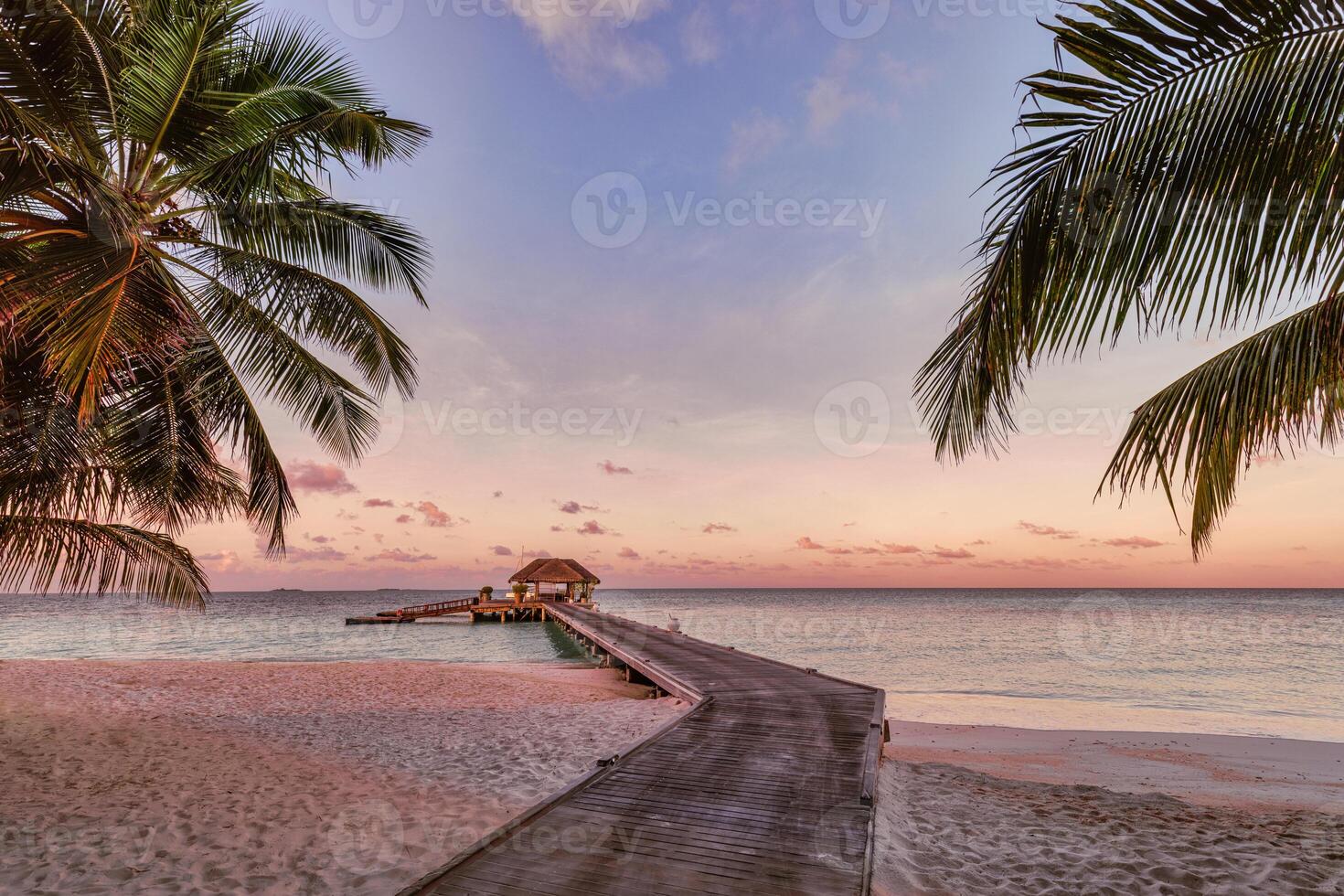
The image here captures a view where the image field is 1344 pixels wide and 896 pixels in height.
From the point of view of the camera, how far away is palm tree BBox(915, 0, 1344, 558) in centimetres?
201

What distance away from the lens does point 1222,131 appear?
206 cm

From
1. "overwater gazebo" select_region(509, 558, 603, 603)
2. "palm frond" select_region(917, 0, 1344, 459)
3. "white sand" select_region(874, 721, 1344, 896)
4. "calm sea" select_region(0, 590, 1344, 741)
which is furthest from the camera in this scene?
"overwater gazebo" select_region(509, 558, 603, 603)

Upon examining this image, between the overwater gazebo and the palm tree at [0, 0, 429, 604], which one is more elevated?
the palm tree at [0, 0, 429, 604]

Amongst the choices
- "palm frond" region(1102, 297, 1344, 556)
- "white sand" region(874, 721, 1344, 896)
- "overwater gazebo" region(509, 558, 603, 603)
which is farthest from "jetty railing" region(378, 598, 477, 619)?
"palm frond" region(1102, 297, 1344, 556)

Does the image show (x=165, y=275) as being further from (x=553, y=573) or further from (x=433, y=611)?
(x=433, y=611)

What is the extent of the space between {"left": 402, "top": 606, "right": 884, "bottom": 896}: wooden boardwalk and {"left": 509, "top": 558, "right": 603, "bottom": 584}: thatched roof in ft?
98.1

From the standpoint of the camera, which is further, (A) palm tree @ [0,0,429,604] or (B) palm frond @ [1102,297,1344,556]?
(A) palm tree @ [0,0,429,604]

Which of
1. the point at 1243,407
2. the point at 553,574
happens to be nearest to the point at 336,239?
the point at 1243,407

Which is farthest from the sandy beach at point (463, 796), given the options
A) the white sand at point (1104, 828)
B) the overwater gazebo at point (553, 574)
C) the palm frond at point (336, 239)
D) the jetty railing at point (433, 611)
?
the jetty railing at point (433, 611)

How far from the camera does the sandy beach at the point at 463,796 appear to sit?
442cm

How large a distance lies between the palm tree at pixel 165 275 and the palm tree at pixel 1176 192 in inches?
191

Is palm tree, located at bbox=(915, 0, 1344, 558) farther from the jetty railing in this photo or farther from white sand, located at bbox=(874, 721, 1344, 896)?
the jetty railing

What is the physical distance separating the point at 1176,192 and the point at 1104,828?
5.62 meters

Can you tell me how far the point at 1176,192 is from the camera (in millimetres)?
2111
